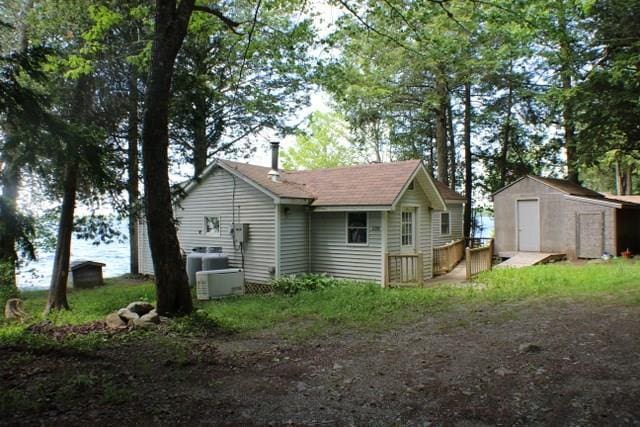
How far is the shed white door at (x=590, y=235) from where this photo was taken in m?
16.2

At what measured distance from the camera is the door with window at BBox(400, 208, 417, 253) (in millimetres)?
14305

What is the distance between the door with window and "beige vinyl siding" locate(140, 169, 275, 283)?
420 centimetres

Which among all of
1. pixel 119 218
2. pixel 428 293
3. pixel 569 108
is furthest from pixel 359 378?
pixel 569 108

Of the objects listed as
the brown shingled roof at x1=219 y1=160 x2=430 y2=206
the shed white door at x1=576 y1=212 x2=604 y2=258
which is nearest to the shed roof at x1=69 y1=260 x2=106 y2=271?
the brown shingled roof at x1=219 y1=160 x2=430 y2=206

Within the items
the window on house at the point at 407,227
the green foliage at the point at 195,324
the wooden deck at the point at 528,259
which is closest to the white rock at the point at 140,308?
the green foliage at the point at 195,324

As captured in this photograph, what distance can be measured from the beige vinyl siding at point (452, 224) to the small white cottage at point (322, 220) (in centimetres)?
579

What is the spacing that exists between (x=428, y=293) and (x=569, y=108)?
845 cm

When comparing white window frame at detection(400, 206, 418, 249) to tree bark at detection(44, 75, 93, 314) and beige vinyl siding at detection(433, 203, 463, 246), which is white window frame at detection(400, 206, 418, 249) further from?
tree bark at detection(44, 75, 93, 314)

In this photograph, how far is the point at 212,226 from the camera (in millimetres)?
15602

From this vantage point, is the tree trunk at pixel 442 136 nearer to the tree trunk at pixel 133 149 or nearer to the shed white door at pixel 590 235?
the shed white door at pixel 590 235

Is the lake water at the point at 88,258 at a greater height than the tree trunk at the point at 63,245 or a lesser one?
lesser

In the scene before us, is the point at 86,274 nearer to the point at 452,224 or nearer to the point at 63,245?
the point at 63,245

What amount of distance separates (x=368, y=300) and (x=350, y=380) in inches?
212

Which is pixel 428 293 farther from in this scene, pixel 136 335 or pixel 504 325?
pixel 136 335
